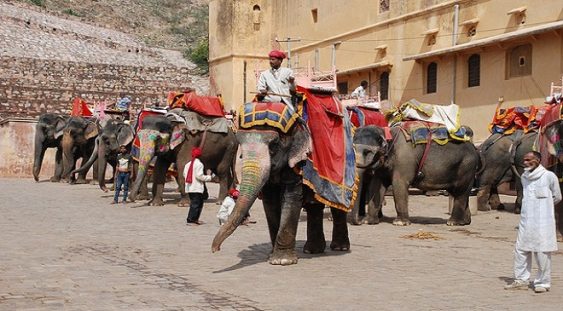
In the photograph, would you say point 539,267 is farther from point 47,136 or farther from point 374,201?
point 47,136

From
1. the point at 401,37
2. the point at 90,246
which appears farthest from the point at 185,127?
the point at 401,37

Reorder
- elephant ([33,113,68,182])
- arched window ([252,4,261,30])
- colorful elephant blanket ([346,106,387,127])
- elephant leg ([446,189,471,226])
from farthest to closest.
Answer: arched window ([252,4,261,30]), elephant ([33,113,68,182]), colorful elephant blanket ([346,106,387,127]), elephant leg ([446,189,471,226])

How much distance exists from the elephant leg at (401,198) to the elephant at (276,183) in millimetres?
4546

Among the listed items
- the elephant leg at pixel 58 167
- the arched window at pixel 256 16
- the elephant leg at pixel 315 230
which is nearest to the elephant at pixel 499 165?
the elephant leg at pixel 315 230

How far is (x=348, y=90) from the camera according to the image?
3581 centimetres

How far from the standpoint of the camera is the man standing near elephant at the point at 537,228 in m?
8.07

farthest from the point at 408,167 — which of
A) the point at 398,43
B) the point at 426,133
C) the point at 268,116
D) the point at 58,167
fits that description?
the point at 398,43

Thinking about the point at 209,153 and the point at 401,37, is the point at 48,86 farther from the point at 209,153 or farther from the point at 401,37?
the point at 209,153

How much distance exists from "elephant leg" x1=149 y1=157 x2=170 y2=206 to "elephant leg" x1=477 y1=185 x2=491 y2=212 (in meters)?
6.95

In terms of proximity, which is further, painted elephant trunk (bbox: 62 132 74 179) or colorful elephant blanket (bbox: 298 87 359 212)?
painted elephant trunk (bbox: 62 132 74 179)

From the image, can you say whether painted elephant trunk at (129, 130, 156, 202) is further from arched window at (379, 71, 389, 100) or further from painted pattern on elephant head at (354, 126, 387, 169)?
arched window at (379, 71, 389, 100)

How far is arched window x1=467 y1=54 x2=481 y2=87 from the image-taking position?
28.2 meters

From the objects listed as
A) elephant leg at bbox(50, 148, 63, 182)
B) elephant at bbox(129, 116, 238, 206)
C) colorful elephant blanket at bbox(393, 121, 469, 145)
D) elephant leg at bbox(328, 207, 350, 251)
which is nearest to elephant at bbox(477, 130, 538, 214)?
colorful elephant blanket at bbox(393, 121, 469, 145)

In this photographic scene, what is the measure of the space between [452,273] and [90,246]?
15.5 feet
